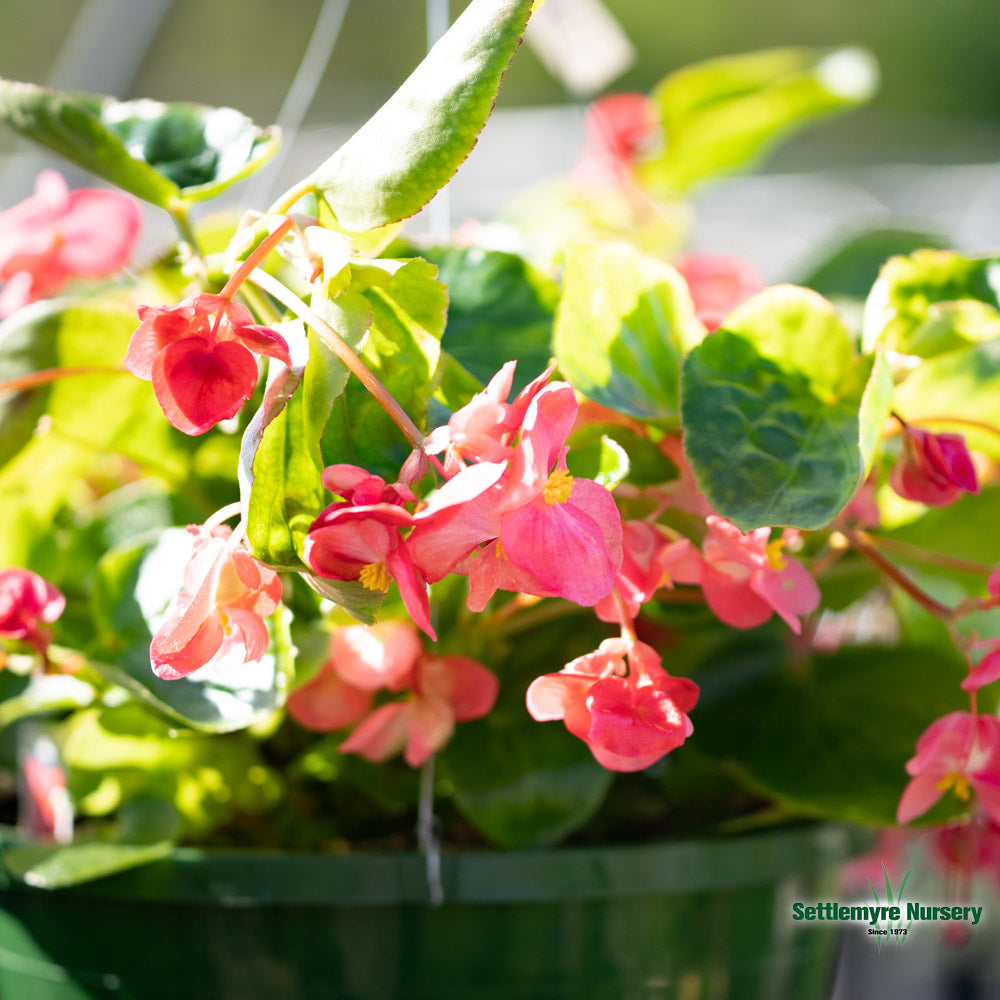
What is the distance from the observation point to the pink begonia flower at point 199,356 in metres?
0.22

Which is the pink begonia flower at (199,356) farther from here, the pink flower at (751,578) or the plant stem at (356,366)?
the pink flower at (751,578)

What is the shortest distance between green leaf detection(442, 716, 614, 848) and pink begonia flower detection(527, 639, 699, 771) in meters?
0.11

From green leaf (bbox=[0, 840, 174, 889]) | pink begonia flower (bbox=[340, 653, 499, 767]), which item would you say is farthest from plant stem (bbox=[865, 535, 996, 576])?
green leaf (bbox=[0, 840, 174, 889])

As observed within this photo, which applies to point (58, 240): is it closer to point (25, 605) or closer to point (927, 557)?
point (25, 605)

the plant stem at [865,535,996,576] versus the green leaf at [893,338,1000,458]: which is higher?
the green leaf at [893,338,1000,458]

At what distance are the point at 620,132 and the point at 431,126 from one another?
563mm

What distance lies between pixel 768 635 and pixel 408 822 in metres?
0.15

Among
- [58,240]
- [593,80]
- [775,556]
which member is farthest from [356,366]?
[593,80]

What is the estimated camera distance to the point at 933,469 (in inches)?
11.6

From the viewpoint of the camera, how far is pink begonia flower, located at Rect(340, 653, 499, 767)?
1.08ft

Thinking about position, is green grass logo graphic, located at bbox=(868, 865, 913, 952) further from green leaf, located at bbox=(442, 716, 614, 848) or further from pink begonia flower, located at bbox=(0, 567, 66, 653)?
pink begonia flower, located at bbox=(0, 567, 66, 653)

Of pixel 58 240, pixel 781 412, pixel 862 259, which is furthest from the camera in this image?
pixel 862 259

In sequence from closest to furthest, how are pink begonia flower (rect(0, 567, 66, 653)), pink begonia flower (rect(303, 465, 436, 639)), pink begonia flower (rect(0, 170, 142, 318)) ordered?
pink begonia flower (rect(303, 465, 436, 639)) < pink begonia flower (rect(0, 567, 66, 653)) < pink begonia flower (rect(0, 170, 142, 318))

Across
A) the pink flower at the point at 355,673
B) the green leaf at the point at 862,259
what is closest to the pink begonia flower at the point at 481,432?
the pink flower at the point at 355,673
